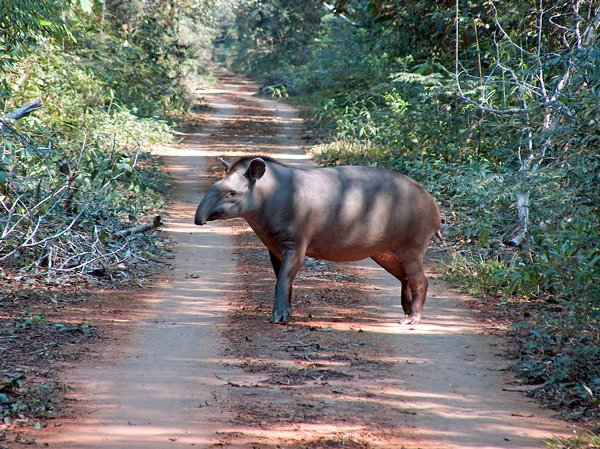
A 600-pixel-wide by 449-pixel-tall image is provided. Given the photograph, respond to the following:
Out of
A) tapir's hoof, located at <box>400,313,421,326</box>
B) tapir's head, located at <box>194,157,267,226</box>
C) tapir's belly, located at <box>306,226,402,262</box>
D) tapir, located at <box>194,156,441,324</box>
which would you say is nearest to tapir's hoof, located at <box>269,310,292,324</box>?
tapir, located at <box>194,156,441,324</box>

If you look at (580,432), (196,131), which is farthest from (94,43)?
(580,432)

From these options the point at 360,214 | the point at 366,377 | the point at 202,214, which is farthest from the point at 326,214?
the point at 366,377

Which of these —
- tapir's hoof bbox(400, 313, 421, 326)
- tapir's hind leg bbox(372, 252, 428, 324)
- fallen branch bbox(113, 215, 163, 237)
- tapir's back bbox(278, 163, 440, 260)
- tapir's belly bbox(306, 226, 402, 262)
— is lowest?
fallen branch bbox(113, 215, 163, 237)

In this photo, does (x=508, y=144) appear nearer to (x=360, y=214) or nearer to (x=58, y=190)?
(x=360, y=214)

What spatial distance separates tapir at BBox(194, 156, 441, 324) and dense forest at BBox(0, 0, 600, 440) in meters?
1.00

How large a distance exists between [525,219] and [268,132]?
17309mm

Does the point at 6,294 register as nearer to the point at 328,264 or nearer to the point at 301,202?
the point at 301,202

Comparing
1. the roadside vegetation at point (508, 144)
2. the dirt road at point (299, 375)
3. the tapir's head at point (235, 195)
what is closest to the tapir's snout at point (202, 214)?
the tapir's head at point (235, 195)

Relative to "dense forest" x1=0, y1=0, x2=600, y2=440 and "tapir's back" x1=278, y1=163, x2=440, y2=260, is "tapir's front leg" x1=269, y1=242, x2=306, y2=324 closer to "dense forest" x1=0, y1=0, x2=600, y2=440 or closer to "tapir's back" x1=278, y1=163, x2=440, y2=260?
"tapir's back" x1=278, y1=163, x2=440, y2=260

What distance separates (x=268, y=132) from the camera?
86.8 ft

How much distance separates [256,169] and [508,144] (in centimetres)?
525

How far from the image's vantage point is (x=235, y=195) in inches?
301

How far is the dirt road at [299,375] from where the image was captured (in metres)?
5.08

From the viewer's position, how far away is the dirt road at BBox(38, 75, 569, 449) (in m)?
5.08
